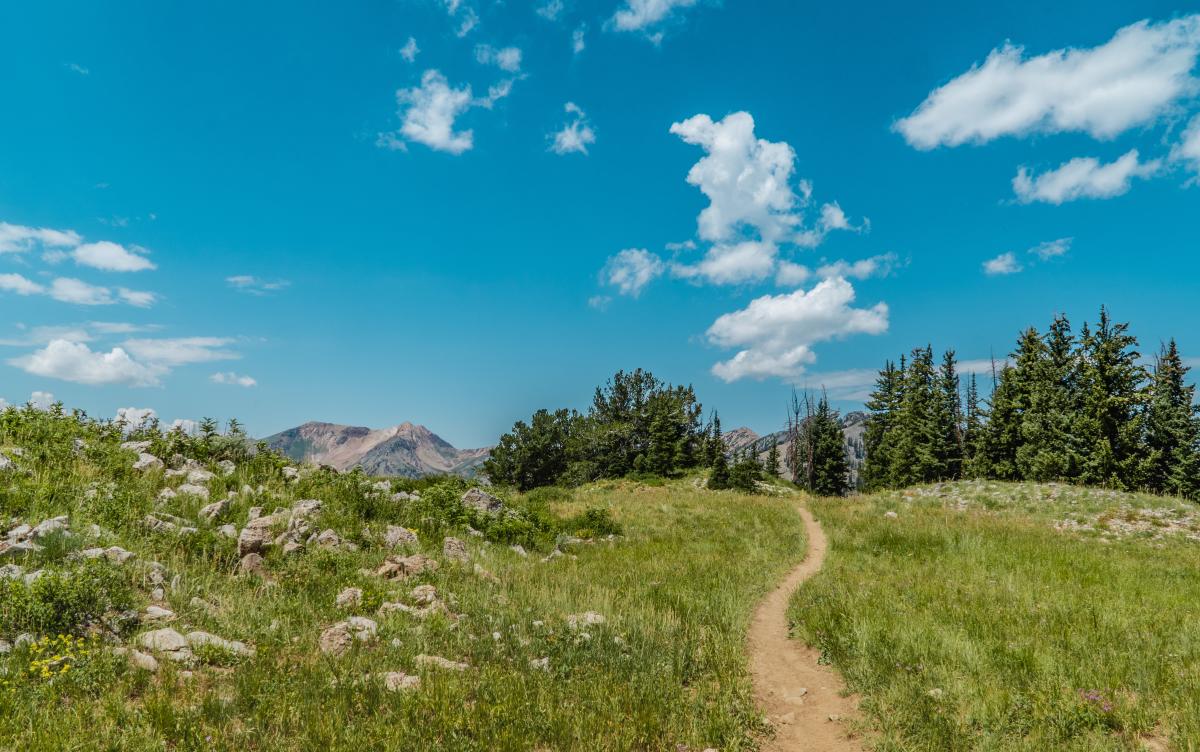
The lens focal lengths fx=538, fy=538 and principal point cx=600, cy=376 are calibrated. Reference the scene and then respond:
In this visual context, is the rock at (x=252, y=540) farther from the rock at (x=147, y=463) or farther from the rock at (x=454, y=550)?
the rock at (x=147, y=463)

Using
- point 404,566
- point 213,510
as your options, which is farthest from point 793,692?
point 213,510

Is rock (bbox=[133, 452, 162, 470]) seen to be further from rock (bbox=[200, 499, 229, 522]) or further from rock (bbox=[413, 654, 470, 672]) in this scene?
rock (bbox=[413, 654, 470, 672])

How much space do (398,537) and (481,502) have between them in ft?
15.7

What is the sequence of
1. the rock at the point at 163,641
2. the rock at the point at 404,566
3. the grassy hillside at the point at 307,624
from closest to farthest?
1. the grassy hillside at the point at 307,624
2. the rock at the point at 163,641
3. the rock at the point at 404,566

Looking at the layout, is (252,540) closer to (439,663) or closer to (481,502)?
(439,663)

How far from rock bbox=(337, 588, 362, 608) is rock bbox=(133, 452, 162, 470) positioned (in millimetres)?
6311

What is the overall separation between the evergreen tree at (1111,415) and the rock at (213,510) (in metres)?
55.7

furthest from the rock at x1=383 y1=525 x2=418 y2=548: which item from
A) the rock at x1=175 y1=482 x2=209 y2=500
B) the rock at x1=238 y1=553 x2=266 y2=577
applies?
the rock at x1=175 y1=482 x2=209 y2=500

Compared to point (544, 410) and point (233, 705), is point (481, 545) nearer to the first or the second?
point (233, 705)

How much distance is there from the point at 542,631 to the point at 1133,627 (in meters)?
9.05

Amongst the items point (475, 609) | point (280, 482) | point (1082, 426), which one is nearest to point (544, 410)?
point (1082, 426)

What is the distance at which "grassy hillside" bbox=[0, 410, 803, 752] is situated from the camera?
4.88m

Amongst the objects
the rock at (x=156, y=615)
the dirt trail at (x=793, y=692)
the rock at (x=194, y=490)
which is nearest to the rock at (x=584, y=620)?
the dirt trail at (x=793, y=692)

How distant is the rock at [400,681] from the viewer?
5598 millimetres
